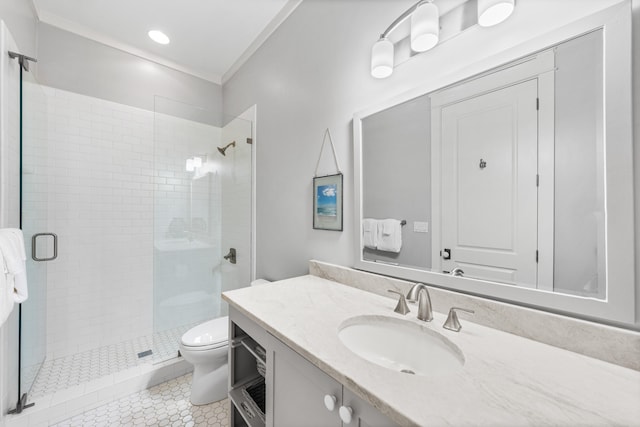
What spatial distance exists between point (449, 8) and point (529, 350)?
3.90ft

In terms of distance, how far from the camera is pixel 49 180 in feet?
6.13

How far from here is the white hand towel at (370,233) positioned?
4.10 feet

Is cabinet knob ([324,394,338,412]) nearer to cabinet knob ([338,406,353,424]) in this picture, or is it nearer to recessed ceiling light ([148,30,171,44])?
cabinet knob ([338,406,353,424])

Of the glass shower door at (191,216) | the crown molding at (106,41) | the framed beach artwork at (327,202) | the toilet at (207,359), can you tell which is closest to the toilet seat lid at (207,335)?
the toilet at (207,359)

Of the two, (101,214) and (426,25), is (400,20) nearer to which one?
(426,25)

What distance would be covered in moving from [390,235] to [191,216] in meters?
1.69

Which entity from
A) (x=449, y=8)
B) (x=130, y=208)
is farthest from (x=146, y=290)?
(x=449, y=8)

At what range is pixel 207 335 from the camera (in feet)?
5.17

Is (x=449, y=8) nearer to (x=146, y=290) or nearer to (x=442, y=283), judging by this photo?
(x=442, y=283)

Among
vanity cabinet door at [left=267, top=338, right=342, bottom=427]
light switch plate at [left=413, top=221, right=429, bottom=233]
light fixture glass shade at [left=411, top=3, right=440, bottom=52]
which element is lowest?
vanity cabinet door at [left=267, top=338, right=342, bottom=427]

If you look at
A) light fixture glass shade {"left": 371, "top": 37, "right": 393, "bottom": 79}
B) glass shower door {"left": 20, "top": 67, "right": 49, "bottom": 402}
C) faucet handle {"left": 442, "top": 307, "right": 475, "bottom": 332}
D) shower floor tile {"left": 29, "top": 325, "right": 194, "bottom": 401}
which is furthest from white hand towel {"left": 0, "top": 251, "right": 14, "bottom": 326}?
light fixture glass shade {"left": 371, "top": 37, "right": 393, "bottom": 79}

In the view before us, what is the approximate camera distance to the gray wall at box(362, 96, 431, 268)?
1.06 m

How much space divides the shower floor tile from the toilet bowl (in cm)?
49

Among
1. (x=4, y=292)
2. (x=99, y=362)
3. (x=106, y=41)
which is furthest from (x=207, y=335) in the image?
(x=106, y=41)
